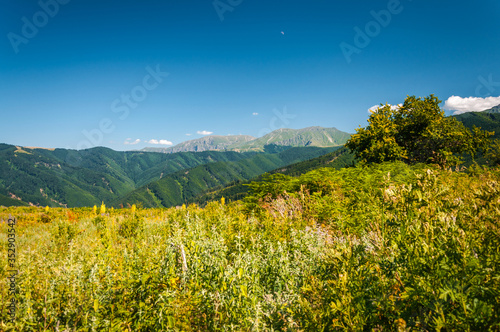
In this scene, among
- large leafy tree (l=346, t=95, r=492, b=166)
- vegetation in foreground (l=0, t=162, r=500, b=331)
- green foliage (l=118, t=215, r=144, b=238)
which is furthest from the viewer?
large leafy tree (l=346, t=95, r=492, b=166)

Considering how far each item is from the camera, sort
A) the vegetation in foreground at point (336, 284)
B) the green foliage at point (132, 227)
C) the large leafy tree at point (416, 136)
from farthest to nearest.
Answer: the large leafy tree at point (416, 136) < the green foliage at point (132, 227) < the vegetation in foreground at point (336, 284)

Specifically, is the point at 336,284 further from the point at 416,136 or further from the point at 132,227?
the point at 416,136

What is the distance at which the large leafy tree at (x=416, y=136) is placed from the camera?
1916cm

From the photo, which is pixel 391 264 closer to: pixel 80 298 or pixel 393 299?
pixel 393 299

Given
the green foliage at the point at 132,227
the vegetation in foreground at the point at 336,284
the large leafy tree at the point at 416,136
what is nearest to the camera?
the vegetation in foreground at the point at 336,284

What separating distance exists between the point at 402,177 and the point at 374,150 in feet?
39.7

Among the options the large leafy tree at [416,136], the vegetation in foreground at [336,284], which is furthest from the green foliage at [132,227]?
the large leafy tree at [416,136]

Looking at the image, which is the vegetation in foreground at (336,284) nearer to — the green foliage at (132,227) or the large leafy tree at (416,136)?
the green foliage at (132,227)

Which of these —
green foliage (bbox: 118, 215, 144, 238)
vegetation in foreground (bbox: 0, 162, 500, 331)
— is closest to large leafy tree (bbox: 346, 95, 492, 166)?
green foliage (bbox: 118, 215, 144, 238)

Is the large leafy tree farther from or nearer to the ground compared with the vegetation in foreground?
farther from the ground

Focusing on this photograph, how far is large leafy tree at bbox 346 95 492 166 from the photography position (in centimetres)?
1916

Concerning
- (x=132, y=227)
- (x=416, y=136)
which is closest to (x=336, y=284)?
(x=132, y=227)

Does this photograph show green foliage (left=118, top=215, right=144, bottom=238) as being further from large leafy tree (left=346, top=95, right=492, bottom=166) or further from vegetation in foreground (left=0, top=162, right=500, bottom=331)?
large leafy tree (left=346, top=95, right=492, bottom=166)

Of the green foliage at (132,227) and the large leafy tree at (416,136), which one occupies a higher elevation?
the large leafy tree at (416,136)
